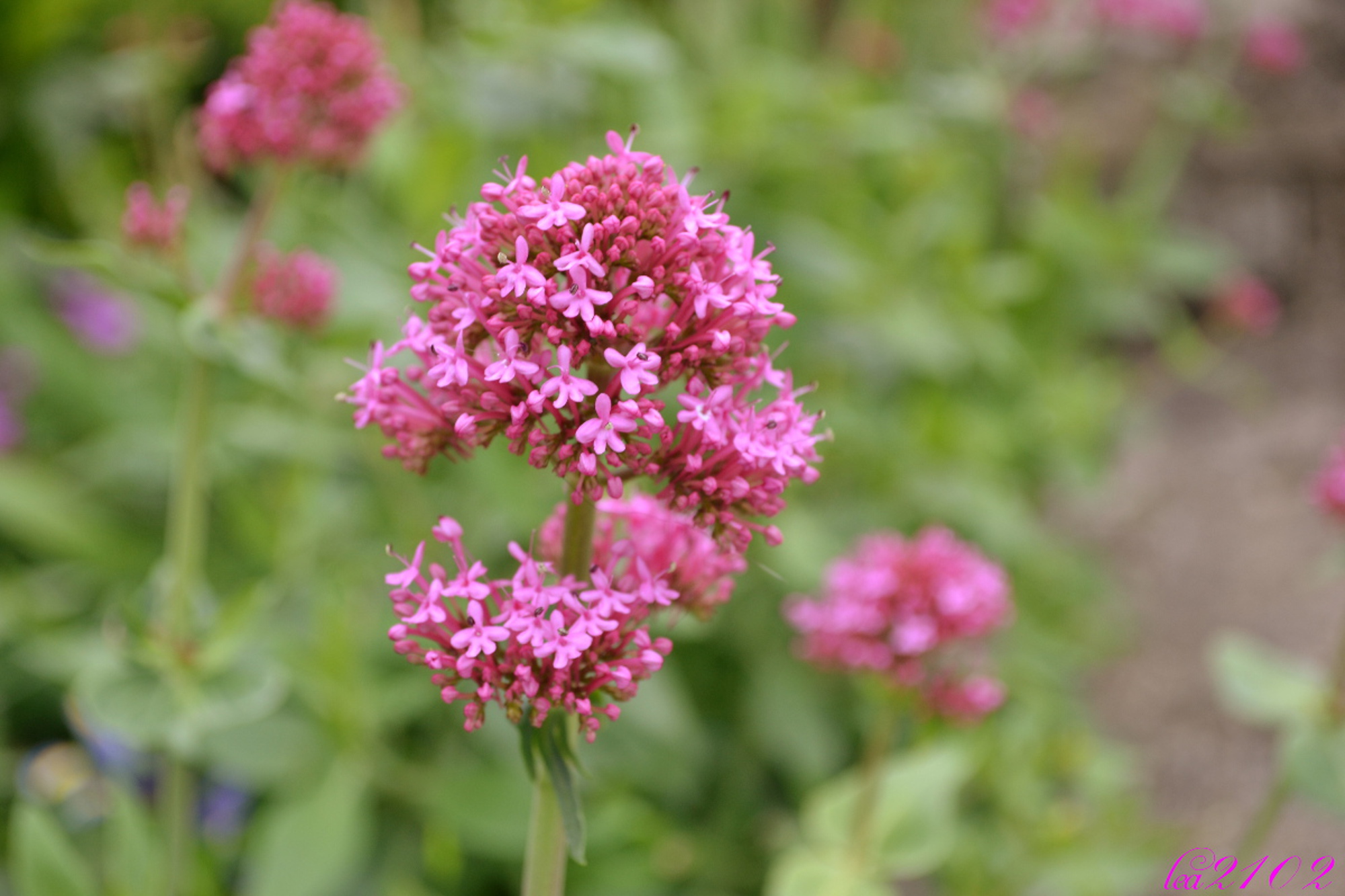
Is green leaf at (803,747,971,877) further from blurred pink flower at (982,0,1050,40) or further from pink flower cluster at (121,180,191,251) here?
blurred pink flower at (982,0,1050,40)

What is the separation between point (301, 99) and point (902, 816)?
1.87m

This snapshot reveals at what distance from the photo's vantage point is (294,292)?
2.17 meters

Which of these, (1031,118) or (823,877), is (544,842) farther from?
(1031,118)

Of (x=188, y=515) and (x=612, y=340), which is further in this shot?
(x=188, y=515)

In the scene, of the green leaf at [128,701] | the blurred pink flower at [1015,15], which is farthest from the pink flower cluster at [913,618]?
the blurred pink flower at [1015,15]

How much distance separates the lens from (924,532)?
8.56ft

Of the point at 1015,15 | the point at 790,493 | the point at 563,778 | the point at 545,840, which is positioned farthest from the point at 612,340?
the point at 1015,15

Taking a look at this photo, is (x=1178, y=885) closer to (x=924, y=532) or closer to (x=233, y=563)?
(x=924, y=532)

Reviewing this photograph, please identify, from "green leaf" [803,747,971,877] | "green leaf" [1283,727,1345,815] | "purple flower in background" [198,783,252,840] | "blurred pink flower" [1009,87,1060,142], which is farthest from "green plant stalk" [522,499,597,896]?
"blurred pink flower" [1009,87,1060,142]

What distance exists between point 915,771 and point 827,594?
43 cm

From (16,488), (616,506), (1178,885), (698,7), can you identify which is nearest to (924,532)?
(1178,885)

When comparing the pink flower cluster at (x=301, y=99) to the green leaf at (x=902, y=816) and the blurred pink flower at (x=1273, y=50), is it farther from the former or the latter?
the blurred pink flower at (x=1273, y=50)

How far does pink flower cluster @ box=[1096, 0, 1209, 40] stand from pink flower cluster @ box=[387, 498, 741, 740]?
433 cm

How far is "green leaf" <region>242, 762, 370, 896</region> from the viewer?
2.25 metres
